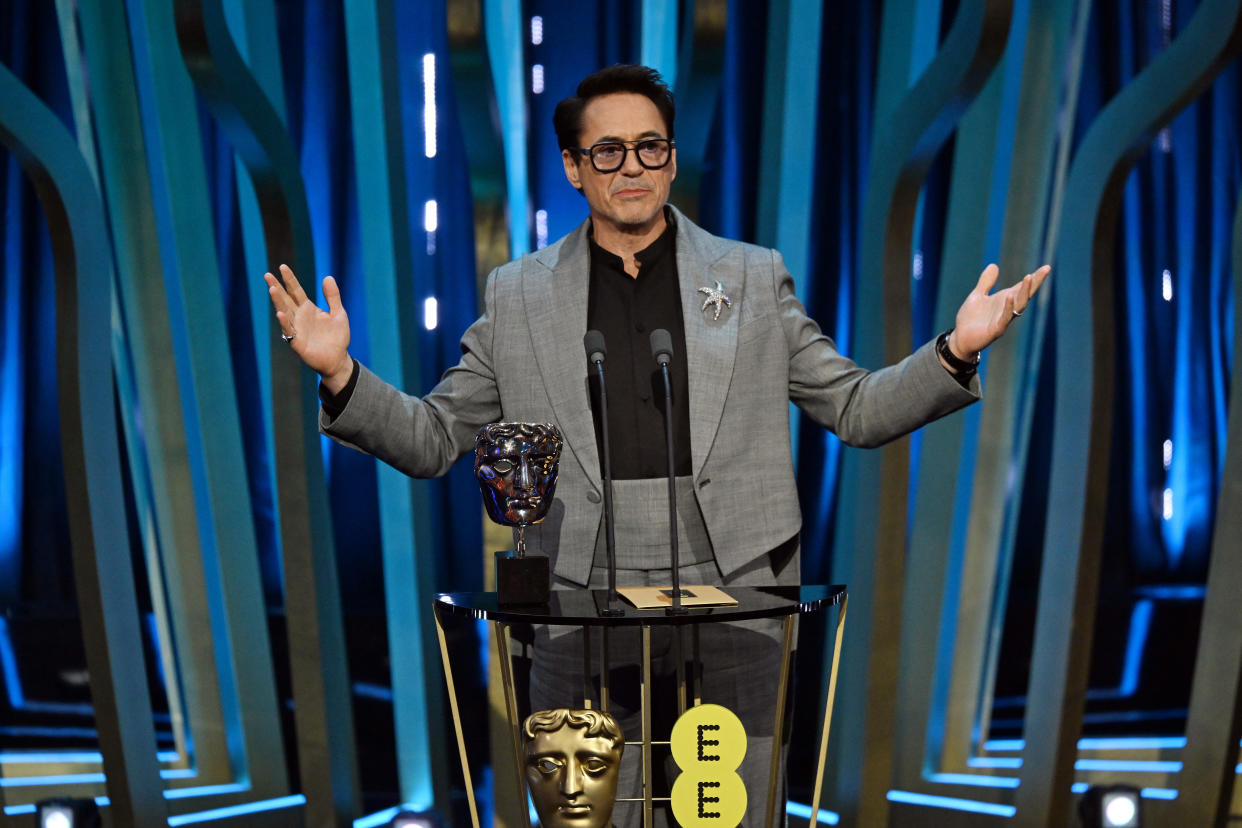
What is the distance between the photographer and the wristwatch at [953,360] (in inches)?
76.0

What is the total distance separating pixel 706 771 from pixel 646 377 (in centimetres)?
80

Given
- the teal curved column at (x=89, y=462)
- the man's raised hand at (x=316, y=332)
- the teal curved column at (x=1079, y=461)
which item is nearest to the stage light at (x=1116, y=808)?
the teal curved column at (x=1079, y=461)

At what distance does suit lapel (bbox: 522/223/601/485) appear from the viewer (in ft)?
6.84

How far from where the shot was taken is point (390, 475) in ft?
12.5

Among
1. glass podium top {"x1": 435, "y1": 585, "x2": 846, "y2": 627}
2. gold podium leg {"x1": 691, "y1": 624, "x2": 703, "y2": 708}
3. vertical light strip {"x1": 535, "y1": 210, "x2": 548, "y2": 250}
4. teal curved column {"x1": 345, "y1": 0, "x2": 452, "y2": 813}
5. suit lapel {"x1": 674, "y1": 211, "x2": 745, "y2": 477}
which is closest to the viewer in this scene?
glass podium top {"x1": 435, "y1": 585, "x2": 846, "y2": 627}

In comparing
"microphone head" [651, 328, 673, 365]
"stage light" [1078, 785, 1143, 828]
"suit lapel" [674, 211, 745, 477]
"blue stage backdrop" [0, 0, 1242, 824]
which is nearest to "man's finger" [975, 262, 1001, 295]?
"suit lapel" [674, 211, 745, 477]

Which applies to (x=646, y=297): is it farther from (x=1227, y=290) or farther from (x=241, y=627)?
(x=1227, y=290)

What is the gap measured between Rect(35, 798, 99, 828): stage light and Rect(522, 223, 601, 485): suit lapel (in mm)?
2048

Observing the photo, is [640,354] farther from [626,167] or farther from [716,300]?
[626,167]

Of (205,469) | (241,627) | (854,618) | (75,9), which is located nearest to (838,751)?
(854,618)

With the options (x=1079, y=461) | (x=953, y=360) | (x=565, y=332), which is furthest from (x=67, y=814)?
(x=1079, y=461)

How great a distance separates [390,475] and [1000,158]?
2.38 m

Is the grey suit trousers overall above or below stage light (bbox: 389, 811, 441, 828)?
above

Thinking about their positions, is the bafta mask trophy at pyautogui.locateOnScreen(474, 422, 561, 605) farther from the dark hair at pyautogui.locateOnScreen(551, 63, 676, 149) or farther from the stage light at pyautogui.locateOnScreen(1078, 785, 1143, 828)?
the stage light at pyautogui.locateOnScreen(1078, 785, 1143, 828)
